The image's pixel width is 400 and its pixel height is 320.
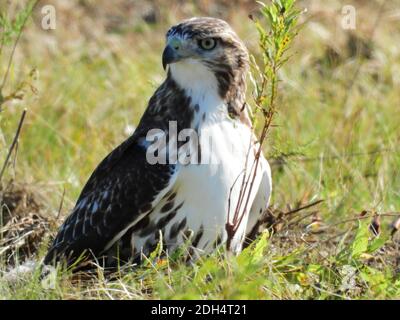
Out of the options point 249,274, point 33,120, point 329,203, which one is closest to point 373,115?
point 329,203

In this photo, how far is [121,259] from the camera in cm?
599

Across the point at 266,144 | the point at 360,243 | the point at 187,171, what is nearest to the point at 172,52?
the point at 187,171

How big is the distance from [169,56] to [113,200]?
0.81 meters

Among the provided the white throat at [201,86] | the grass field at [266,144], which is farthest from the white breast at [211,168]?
the grass field at [266,144]

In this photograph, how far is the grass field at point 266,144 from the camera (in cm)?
543

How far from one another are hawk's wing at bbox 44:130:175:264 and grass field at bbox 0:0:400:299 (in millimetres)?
270

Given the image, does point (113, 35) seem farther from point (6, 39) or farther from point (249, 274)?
point (249, 274)

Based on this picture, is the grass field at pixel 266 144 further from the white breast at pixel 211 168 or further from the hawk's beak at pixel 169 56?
the hawk's beak at pixel 169 56

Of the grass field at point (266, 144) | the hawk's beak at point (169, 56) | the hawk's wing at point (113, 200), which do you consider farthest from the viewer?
the hawk's wing at point (113, 200)

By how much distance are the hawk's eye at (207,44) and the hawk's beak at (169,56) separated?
0.17 meters

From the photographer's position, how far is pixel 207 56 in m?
5.82

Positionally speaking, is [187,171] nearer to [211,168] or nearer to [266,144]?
[211,168]

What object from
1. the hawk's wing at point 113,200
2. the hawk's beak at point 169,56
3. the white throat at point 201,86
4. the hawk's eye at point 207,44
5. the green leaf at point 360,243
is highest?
the hawk's eye at point 207,44

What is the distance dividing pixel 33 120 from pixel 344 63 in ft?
8.81
